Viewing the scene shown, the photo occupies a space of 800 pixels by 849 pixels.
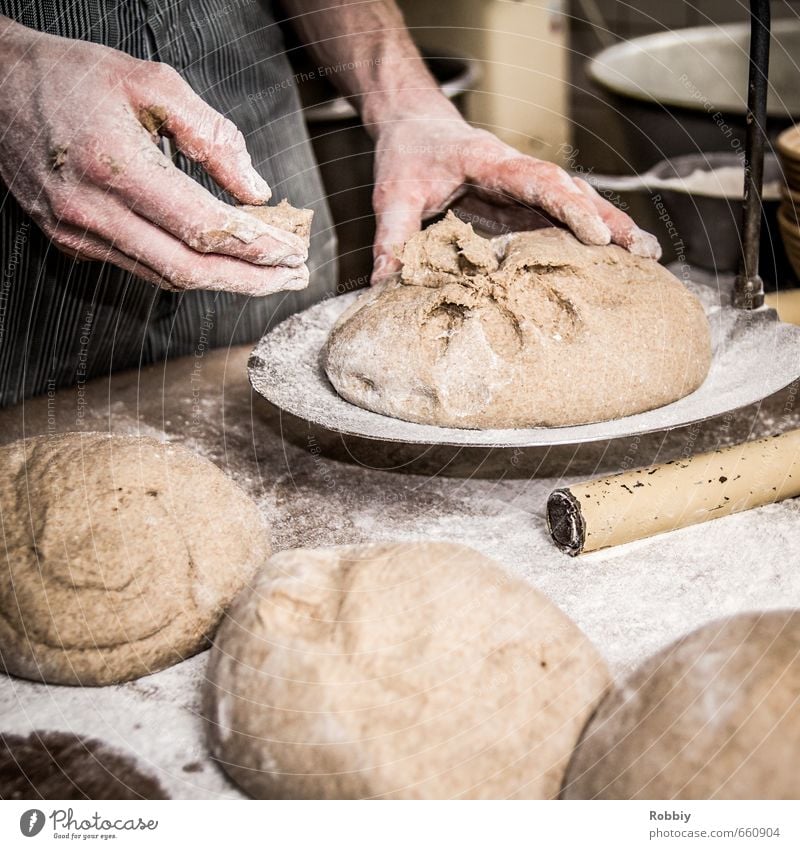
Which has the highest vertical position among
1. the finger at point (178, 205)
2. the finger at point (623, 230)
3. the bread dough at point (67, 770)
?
the finger at point (178, 205)

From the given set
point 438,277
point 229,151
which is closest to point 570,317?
point 438,277

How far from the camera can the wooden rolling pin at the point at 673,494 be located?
801 millimetres

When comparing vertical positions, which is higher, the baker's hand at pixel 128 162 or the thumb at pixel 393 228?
the baker's hand at pixel 128 162

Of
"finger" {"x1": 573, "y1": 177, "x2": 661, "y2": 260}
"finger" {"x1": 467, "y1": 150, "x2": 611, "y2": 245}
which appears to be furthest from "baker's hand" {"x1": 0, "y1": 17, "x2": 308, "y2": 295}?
"finger" {"x1": 573, "y1": 177, "x2": 661, "y2": 260}

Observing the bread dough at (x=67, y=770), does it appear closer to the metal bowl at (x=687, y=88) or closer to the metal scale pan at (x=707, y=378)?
the metal scale pan at (x=707, y=378)

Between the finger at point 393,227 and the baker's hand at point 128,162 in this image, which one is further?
the finger at point 393,227

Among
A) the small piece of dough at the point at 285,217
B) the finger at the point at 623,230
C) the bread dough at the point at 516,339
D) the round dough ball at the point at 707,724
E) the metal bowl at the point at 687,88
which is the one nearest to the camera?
the round dough ball at the point at 707,724

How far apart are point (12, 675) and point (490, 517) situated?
0.48 meters

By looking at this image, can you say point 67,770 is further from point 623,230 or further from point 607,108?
point 607,108

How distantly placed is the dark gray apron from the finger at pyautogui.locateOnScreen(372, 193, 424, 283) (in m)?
0.15

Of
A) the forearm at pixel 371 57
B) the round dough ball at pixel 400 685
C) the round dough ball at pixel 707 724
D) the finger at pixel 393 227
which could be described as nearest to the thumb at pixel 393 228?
the finger at pixel 393 227

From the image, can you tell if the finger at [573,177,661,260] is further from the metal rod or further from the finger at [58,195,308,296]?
the finger at [58,195,308,296]

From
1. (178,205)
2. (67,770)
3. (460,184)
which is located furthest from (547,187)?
(67,770)

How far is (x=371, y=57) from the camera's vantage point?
3.40 feet
